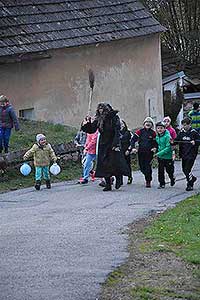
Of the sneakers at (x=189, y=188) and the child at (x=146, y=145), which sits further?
the child at (x=146, y=145)

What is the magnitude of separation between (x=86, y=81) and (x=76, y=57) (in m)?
1.13

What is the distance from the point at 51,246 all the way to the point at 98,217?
2.71 m

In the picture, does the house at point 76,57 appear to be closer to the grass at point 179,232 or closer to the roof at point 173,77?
the roof at point 173,77

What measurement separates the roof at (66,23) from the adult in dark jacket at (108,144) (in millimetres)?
8188

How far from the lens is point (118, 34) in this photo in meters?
29.2

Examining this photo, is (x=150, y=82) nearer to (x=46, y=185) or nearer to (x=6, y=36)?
(x=6, y=36)

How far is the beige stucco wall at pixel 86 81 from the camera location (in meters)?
26.6

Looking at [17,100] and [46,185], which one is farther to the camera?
[17,100]

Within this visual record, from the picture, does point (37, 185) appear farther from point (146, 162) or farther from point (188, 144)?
point (188, 144)

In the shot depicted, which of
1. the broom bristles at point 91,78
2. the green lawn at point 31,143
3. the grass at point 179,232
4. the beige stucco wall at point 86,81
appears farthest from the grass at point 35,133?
the grass at point 179,232

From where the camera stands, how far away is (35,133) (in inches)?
901

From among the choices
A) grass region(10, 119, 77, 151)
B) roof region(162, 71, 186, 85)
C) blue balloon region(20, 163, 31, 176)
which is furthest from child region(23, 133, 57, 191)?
roof region(162, 71, 186, 85)

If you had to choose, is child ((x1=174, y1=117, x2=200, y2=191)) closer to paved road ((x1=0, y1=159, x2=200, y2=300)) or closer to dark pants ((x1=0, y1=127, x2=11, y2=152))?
paved road ((x1=0, y1=159, x2=200, y2=300))

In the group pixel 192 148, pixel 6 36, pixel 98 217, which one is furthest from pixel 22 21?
pixel 98 217
